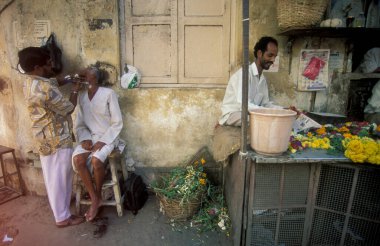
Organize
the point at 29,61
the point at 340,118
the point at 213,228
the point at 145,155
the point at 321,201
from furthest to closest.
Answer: the point at 145,155 < the point at 340,118 < the point at 213,228 < the point at 29,61 < the point at 321,201

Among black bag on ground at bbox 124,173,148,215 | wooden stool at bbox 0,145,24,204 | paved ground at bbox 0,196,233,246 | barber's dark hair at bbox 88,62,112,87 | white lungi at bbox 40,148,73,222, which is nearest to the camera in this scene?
paved ground at bbox 0,196,233,246

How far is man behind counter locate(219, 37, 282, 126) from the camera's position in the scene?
315 cm

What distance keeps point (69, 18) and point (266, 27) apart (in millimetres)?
2890

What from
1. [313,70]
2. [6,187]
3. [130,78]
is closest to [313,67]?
[313,70]

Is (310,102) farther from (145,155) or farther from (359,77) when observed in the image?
(145,155)

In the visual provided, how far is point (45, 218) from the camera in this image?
3553 mm

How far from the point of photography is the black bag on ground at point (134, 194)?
3.60 metres

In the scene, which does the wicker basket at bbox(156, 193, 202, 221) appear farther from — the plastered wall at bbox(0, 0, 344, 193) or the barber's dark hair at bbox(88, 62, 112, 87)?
the barber's dark hair at bbox(88, 62, 112, 87)

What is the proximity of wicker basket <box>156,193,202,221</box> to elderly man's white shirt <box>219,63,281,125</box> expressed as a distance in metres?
1.17

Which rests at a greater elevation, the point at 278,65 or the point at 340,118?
the point at 278,65

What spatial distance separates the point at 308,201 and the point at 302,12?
85.9 inches

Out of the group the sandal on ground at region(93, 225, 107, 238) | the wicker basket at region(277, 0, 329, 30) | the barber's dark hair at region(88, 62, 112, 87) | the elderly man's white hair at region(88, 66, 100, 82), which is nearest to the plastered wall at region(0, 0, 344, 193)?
the barber's dark hair at region(88, 62, 112, 87)

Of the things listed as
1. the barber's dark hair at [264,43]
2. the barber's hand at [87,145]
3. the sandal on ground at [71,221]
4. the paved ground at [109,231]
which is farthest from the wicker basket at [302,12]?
the sandal on ground at [71,221]

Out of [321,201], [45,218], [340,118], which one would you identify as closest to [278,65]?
[340,118]
